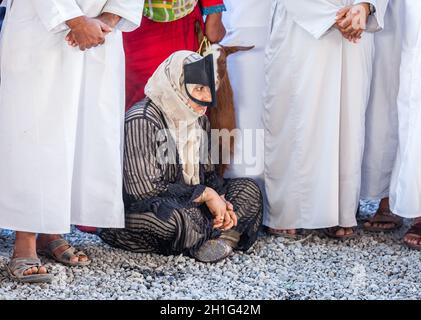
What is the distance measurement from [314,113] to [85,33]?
125 cm

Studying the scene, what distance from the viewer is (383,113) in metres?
4.76

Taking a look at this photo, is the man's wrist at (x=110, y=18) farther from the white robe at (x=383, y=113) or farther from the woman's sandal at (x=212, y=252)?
the white robe at (x=383, y=113)

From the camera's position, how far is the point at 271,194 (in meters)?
4.68

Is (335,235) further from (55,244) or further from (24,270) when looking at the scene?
(24,270)

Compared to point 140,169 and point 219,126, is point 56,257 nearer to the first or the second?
point 140,169

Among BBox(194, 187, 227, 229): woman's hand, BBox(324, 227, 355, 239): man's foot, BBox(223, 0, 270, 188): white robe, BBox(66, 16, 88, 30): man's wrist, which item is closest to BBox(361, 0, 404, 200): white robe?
BBox(324, 227, 355, 239): man's foot

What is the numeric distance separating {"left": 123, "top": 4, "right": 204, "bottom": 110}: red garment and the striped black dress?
296 mm

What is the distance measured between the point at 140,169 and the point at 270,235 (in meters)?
0.85

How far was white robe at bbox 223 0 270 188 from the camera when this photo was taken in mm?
4668

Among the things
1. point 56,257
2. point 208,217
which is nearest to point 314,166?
point 208,217

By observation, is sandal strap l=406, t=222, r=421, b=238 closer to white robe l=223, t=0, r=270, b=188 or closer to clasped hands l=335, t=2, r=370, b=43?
white robe l=223, t=0, r=270, b=188

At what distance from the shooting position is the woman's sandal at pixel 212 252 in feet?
14.0

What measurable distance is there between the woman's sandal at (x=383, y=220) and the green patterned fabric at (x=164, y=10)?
4.71 feet

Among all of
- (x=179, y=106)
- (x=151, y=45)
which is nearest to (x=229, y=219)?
(x=179, y=106)
